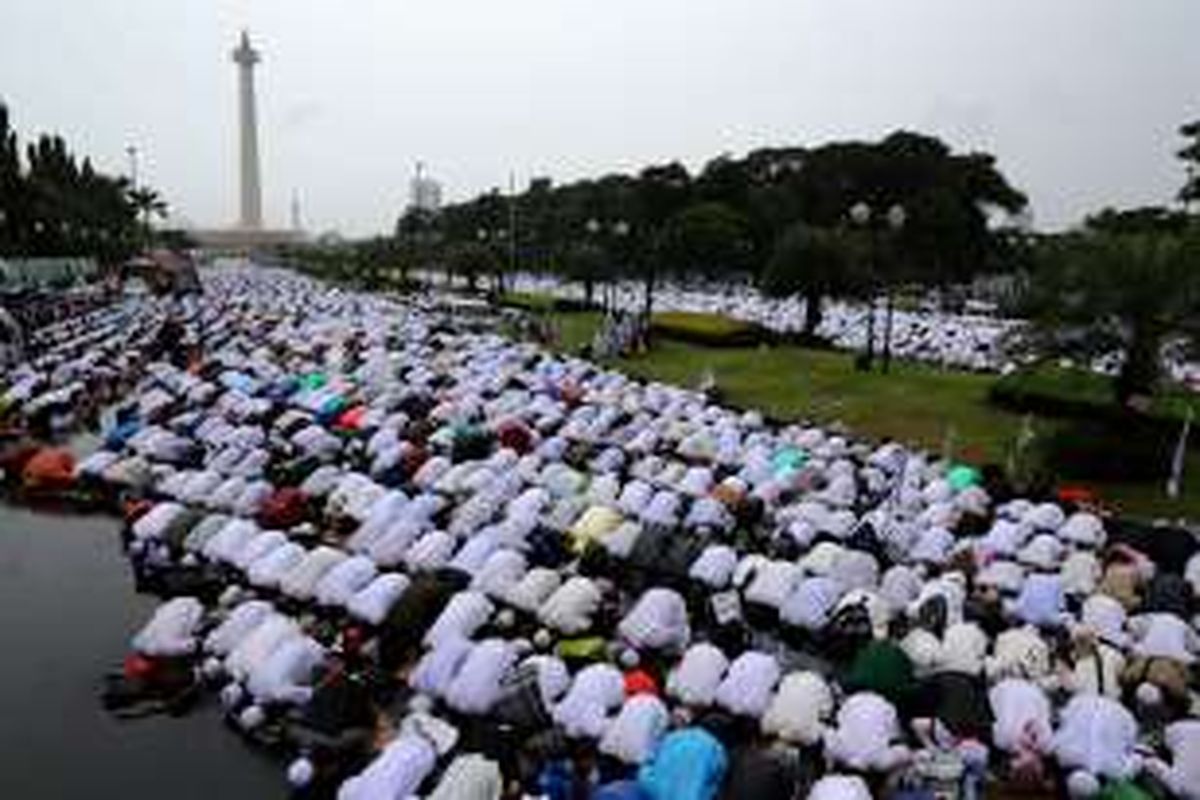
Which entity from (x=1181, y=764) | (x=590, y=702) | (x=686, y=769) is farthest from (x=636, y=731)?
(x=1181, y=764)

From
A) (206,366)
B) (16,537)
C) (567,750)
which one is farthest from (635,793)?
(206,366)

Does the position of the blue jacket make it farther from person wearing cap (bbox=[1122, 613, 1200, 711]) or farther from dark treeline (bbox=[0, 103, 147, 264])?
dark treeline (bbox=[0, 103, 147, 264])

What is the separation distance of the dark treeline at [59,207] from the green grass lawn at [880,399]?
3985 cm

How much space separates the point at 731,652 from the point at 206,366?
2969cm

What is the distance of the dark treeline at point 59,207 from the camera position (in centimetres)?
6894

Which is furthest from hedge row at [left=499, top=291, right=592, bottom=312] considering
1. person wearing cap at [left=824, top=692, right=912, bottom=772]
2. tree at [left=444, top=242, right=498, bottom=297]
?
person wearing cap at [left=824, top=692, right=912, bottom=772]

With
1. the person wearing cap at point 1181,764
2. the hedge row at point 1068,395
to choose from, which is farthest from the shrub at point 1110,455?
the person wearing cap at point 1181,764

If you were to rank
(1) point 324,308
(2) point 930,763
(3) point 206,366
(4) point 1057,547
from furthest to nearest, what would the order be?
1. (1) point 324,308
2. (3) point 206,366
3. (4) point 1057,547
4. (2) point 930,763

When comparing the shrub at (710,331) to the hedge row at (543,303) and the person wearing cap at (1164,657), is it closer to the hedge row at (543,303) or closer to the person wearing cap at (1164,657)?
the hedge row at (543,303)

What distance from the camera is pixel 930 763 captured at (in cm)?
1432

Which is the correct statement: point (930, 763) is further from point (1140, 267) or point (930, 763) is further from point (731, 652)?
point (1140, 267)

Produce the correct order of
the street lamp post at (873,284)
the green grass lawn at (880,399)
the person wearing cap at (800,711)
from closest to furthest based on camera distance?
1. the person wearing cap at (800,711)
2. the green grass lawn at (880,399)
3. the street lamp post at (873,284)

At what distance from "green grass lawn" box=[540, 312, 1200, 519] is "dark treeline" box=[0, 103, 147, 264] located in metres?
39.8

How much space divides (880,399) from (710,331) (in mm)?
15351
